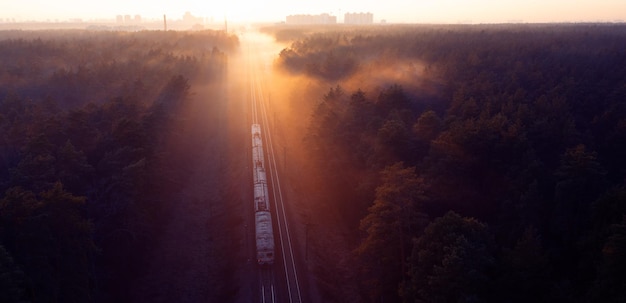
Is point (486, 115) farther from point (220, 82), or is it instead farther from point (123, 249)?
point (220, 82)

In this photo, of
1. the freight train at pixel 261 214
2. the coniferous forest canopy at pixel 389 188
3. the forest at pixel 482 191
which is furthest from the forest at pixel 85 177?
the forest at pixel 482 191

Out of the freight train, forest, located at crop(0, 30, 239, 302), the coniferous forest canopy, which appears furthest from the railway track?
forest, located at crop(0, 30, 239, 302)

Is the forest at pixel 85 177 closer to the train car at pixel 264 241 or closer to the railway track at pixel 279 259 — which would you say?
the train car at pixel 264 241

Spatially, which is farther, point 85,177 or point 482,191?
point 85,177

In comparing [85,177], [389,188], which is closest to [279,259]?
[389,188]

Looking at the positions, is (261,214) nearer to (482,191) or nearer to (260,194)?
(260,194)

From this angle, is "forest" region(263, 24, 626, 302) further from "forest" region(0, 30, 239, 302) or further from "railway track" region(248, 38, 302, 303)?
"forest" region(0, 30, 239, 302)
